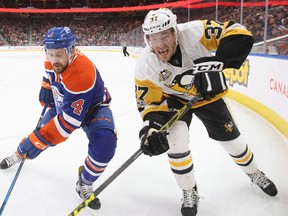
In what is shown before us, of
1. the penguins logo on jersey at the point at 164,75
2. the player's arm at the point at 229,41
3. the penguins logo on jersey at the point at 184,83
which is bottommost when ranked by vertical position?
the penguins logo on jersey at the point at 184,83

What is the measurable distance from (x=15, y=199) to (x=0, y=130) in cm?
165

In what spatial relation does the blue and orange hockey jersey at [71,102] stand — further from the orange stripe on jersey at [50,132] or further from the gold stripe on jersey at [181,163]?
the gold stripe on jersey at [181,163]

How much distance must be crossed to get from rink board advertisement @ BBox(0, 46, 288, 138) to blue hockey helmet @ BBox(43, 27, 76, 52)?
190cm

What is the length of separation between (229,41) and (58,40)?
2.98 ft

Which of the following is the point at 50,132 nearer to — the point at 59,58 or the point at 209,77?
the point at 59,58

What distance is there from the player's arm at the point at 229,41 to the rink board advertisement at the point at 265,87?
1.25 metres

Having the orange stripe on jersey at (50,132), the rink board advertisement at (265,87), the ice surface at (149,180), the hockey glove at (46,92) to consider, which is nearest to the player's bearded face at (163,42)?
the orange stripe on jersey at (50,132)

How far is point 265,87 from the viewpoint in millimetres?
3432

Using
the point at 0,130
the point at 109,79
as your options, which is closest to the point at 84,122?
the point at 0,130

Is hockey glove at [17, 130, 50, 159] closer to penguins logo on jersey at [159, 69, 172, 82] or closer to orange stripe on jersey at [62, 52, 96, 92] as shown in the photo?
orange stripe on jersey at [62, 52, 96, 92]

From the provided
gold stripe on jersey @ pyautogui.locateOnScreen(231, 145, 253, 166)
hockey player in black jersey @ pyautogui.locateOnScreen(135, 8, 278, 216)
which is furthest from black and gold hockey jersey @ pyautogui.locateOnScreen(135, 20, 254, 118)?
gold stripe on jersey @ pyautogui.locateOnScreen(231, 145, 253, 166)

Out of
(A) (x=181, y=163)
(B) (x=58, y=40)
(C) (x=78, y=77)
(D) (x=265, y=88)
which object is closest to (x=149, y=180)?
(A) (x=181, y=163)

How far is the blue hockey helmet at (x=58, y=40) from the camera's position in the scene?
5.77ft

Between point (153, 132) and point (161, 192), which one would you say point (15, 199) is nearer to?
point (161, 192)
